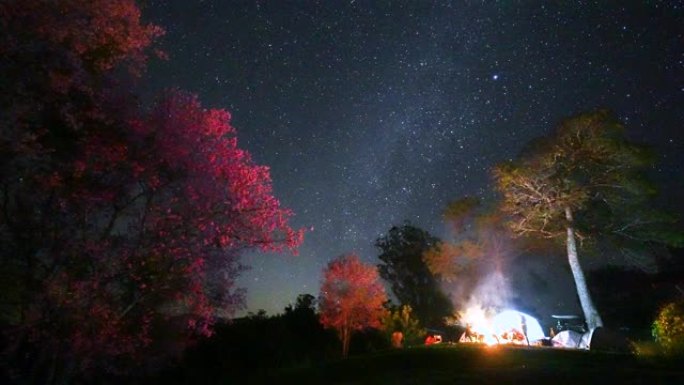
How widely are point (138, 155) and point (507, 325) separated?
944 inches

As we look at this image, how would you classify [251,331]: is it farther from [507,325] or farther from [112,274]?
[112,274]

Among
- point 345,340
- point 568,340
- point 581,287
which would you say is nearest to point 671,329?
point 568,340

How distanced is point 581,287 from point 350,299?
11.4 metres

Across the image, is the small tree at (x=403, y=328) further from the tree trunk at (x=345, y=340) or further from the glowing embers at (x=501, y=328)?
the glowing embers at (x=501, y=328)

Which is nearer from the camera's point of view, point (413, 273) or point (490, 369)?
point (490, 369)

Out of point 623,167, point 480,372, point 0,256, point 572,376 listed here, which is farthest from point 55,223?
point 623,167

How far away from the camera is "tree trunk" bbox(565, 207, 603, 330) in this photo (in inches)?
840

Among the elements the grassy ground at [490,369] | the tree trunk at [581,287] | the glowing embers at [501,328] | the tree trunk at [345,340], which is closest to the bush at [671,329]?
the grassy ground at [490,369]

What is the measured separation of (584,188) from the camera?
22.3m

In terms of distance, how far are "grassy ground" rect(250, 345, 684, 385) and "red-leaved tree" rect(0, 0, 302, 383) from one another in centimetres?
493

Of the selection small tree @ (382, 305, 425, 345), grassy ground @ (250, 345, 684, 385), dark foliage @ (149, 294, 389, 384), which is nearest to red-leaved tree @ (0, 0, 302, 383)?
grassy ground @ (250, 345, 684, 385)

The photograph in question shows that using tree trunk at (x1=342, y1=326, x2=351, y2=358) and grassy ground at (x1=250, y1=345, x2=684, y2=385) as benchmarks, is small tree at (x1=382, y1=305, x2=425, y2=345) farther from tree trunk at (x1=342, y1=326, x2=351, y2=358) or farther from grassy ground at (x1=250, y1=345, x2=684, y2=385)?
grassy ground at (x1=250, y1=345, x2=684, y2=385)

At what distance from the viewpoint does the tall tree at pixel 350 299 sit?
2588cm

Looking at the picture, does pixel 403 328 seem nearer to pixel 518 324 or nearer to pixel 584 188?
pixel 518 324
